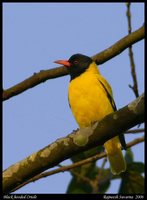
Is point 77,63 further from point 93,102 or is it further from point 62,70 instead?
point 62,70

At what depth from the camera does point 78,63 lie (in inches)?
240

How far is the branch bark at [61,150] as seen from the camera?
3002 millimetres

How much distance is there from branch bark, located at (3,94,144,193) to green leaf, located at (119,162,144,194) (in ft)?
2.93

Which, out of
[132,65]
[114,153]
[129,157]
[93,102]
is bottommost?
[114,153]

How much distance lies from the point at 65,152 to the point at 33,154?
27cm

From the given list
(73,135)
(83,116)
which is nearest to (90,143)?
(73,135)

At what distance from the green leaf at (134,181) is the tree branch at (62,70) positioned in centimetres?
106

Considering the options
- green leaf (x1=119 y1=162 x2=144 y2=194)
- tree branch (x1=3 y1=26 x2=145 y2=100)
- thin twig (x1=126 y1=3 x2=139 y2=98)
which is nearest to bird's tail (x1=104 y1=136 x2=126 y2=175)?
green leaf (x1=119 y1=162 x2=144 y2=194)

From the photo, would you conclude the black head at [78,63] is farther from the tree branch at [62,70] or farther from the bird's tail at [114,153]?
the tree branch at [62,70]

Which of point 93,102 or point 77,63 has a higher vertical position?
point 77,63

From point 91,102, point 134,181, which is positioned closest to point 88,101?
point 91,102

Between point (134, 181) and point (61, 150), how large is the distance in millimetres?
1047

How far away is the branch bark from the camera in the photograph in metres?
3.00

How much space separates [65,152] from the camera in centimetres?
312
